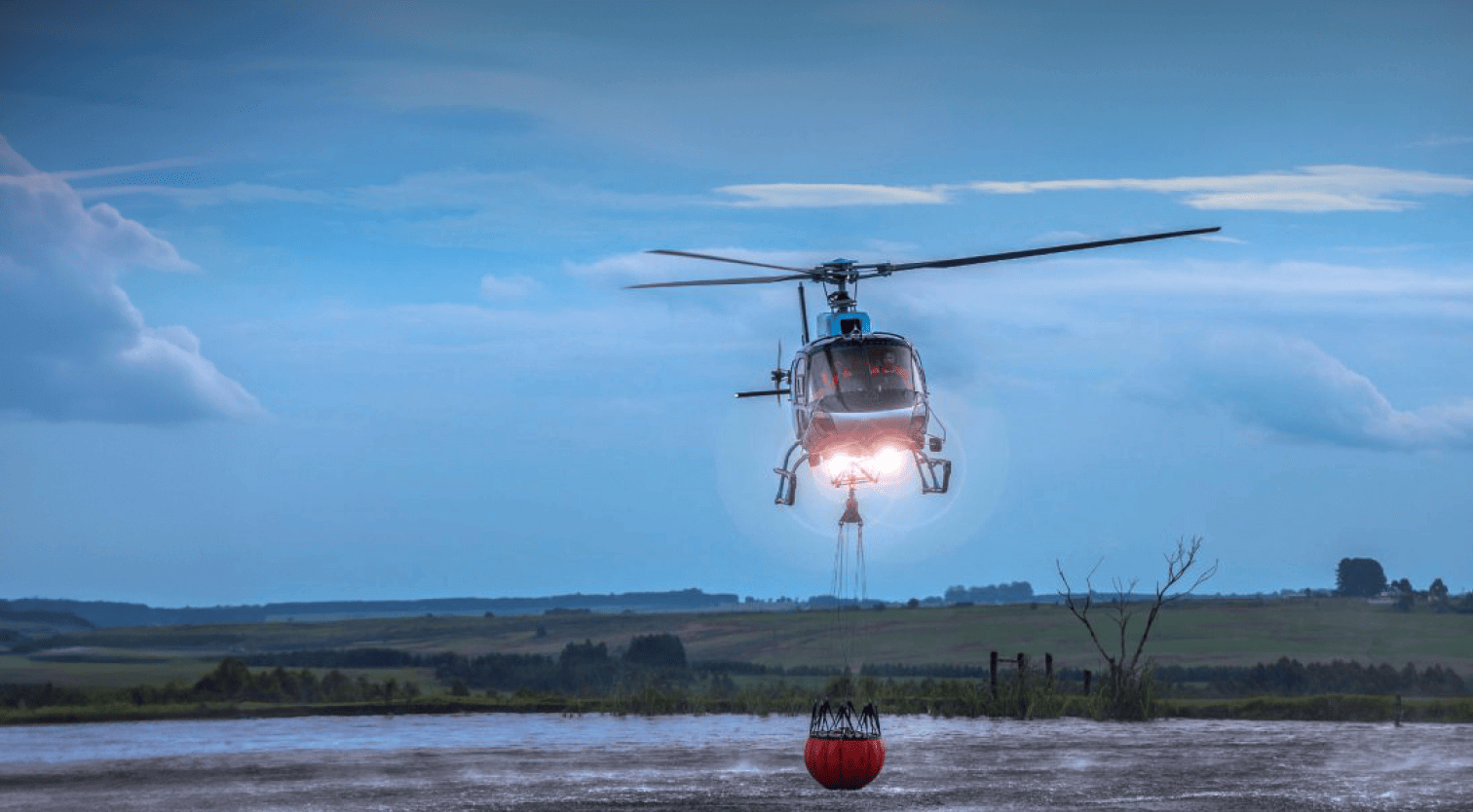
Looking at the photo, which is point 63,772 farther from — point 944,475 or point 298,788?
point 944,475

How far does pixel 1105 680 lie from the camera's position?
187ft

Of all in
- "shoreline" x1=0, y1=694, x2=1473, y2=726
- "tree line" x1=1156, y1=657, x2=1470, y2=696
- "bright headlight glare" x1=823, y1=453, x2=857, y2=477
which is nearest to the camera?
"bright headlight glare" x1=823, y1=453, x2=857, y2=477

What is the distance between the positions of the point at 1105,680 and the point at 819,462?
2510 centimetres

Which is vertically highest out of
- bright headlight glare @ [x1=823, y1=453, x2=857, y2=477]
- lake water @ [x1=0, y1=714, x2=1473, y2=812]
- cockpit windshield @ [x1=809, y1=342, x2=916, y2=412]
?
cockpit windshield @ [x1=809, y1=342, x2=916, y2=412]

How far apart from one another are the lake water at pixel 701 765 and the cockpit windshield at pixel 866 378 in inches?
300

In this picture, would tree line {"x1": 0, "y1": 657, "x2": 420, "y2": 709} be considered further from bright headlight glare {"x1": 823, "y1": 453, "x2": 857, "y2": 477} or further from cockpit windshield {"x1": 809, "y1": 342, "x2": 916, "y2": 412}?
cockpit windshield {"x1": 809, "y1": 342, "x2": 916, "y2": 412}

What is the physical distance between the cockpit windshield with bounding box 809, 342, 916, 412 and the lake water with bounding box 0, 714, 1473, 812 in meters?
7.61

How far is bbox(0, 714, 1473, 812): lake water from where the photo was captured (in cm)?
3356

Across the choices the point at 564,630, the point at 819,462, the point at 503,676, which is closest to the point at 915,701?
the point at 819,462

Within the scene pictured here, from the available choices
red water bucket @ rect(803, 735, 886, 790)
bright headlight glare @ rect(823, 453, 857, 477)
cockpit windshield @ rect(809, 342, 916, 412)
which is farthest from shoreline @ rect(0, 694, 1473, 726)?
red water bucket @ rect(803, 735, 886, 790)

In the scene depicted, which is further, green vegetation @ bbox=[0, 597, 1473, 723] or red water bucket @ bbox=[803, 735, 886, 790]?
green vegetation @ bbox=[0, 597, 1473, 723]

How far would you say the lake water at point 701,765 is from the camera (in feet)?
110

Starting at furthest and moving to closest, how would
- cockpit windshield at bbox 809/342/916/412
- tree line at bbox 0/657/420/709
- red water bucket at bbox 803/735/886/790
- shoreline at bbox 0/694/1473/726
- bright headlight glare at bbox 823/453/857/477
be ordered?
tree line at bbox 0/657/420/709, shoreline at bbox 0/694/1473/726, bright headlight glare at bbox 823/453/857/477, cockpit windshield at bbox 809/342/916/412, red water bucket at bbox 803/735/886/790

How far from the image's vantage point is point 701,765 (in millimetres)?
40688
